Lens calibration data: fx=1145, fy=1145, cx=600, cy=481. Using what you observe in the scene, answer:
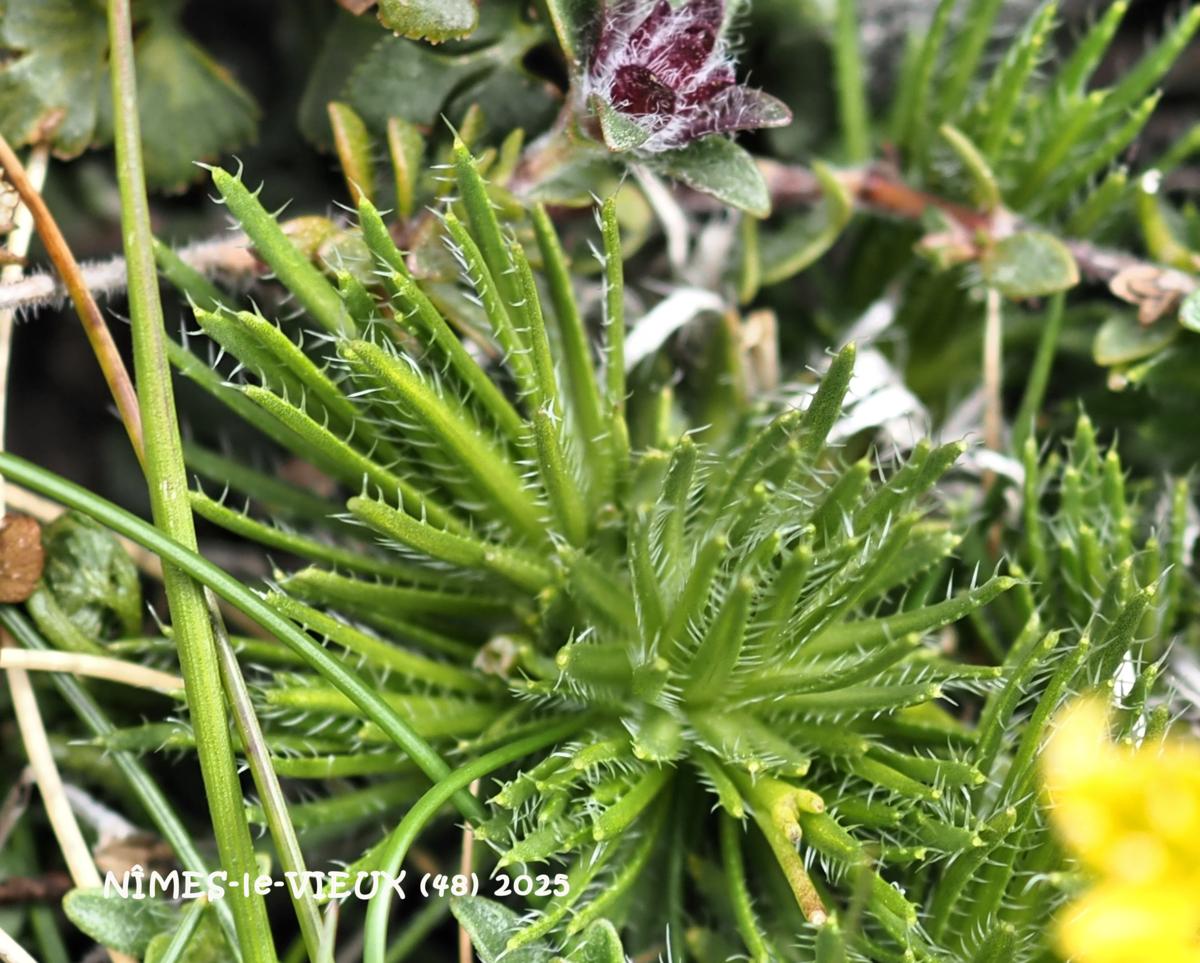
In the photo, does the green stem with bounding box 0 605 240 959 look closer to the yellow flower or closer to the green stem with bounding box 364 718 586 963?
the green stem with bounding box 364 718 586 963

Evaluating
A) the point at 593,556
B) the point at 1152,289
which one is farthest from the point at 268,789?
the point at 1152,289

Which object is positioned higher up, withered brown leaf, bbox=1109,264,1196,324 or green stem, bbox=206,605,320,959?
Result: withered brown leaf, bbox=1109,264,1196,324

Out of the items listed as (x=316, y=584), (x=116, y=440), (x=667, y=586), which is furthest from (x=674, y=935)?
(x=116, y=440)

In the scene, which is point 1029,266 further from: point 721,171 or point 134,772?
point 134,772

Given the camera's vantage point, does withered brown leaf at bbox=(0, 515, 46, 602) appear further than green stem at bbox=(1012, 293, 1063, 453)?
No

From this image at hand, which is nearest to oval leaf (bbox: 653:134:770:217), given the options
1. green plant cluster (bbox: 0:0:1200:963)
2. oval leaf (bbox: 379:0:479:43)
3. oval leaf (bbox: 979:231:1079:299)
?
green plant cluster (bbox: 0:0:1200:963)

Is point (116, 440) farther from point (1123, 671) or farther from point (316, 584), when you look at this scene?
point (1123, 671)

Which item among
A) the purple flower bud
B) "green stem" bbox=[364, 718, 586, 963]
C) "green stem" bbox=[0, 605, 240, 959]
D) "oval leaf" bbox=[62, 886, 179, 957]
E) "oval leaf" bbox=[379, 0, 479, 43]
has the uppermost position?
"oval leaf" bbox=[379, 0, 479, 43]
